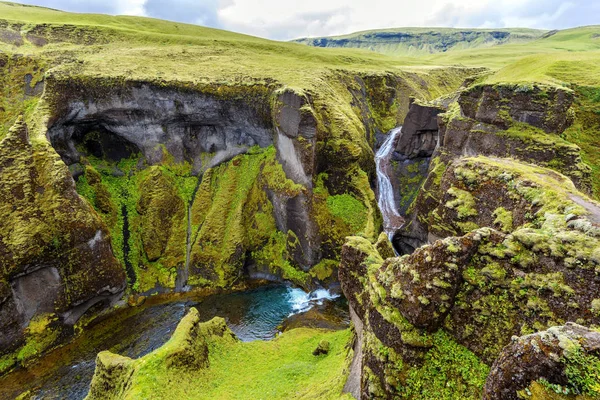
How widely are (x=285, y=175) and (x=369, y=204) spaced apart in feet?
30.6

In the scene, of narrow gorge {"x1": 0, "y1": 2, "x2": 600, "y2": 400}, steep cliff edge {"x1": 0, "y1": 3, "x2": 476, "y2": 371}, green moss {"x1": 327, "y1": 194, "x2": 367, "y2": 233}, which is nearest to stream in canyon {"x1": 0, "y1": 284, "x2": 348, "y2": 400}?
narrow gorge {"x1": 0, "y1": 2, "x2": 600, "y2": 400}

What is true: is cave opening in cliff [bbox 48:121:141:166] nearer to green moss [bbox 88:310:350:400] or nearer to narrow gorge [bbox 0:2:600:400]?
narrow gorge [bbox 0:2:600:400]

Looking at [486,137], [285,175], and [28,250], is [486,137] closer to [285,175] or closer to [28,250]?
[285,175]

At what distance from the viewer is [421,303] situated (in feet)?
30.3

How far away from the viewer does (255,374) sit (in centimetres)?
1844

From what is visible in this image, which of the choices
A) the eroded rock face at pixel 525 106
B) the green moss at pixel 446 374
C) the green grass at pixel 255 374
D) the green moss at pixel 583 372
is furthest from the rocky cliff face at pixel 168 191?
the green moss at pixel 583 372

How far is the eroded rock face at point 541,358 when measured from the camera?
5.59 meters

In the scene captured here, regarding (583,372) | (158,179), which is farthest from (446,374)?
(158,179)

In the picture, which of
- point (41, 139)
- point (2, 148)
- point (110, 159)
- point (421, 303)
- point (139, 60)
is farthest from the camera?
point (139, 60)

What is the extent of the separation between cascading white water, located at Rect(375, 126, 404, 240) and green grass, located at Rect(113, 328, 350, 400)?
1914cm

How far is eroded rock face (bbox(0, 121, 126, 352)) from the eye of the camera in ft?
78.3

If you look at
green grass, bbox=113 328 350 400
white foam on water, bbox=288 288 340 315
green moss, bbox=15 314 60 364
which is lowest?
white foam on water, bbox=288 288 340 315

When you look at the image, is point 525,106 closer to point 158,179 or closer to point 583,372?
point 583,372

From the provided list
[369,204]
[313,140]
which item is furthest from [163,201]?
[369,204]
